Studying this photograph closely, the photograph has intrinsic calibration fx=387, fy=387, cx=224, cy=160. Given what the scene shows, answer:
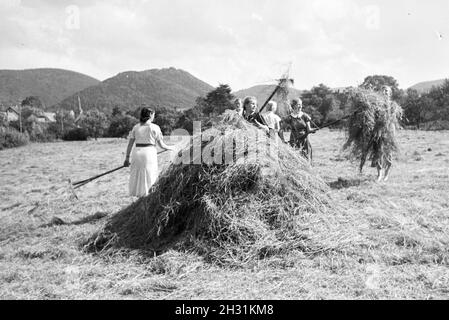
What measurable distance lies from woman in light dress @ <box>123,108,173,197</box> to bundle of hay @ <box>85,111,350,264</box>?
659 mm

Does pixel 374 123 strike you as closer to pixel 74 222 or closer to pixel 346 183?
pixel 346 183

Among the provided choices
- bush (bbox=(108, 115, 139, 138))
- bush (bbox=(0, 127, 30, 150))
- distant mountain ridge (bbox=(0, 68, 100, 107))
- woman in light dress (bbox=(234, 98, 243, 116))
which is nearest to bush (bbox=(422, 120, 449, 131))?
woman in light dress (bbox=(234, 98, 243, 116))

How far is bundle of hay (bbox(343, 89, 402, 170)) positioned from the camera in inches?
293

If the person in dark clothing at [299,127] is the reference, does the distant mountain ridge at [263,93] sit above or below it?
above

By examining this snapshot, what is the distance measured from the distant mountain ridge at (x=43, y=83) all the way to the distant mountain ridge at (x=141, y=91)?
837 inches

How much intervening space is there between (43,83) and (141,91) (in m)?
55.8

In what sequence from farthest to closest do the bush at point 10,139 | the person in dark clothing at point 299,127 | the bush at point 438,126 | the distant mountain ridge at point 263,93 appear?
1. the bush at point 438,126
2. the bush at point 10,139
3. the person in dark clothing at point 299,127
4. the distant mountain ridge at point 263,93

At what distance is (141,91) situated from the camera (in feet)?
486

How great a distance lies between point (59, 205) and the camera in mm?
7281

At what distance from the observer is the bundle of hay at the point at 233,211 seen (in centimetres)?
434

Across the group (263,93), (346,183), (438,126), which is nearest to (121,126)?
(438,126)

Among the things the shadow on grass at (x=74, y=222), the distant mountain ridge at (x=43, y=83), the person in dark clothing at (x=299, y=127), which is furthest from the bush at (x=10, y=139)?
the distant mountain ridge at (x=43, y=83)

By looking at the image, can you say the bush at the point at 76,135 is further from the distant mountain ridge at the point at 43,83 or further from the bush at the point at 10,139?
the distant mountain ridge at the point at 43,83
